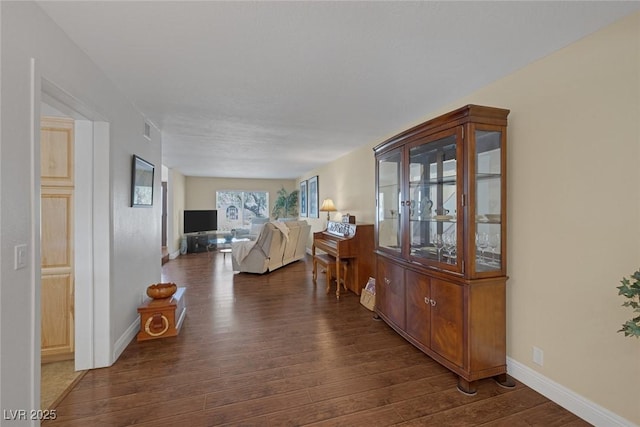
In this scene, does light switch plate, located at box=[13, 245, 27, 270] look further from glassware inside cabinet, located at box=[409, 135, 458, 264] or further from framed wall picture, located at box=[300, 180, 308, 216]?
framed wall picture, located at box=[300, 180, 308, 216]

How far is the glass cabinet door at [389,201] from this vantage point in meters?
2.87

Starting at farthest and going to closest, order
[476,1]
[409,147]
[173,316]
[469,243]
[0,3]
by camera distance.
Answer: [173,316] < [409,147] < [469,243] < [476,1] < [0,3]

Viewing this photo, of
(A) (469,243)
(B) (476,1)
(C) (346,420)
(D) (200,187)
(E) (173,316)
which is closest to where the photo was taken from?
(B) (476,1)

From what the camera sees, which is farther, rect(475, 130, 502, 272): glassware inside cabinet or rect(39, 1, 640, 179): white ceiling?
rect(475, 130, 502, 272): glassware inside cabinet

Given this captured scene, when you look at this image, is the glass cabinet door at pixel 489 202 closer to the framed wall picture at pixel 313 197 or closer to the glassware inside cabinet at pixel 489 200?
the glassware inside cabinet at pixel 489 200

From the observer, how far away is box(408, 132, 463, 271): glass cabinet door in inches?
86.0

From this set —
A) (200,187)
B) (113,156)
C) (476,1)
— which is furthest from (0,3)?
(200,187)

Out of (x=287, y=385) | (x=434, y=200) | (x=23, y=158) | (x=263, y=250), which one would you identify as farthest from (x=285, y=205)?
(x=23, y=158)

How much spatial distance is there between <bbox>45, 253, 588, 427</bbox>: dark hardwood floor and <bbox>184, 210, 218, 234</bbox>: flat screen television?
532cm

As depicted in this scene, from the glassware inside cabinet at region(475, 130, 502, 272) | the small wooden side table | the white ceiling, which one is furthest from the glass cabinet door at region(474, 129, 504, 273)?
the small wooden side table

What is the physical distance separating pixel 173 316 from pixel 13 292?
1.68 m

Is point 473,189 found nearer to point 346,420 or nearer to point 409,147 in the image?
point 409,147

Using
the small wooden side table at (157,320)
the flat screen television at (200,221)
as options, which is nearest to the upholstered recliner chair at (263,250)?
the small wooden side table at (157,320)

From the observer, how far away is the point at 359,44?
1799 millimetres
